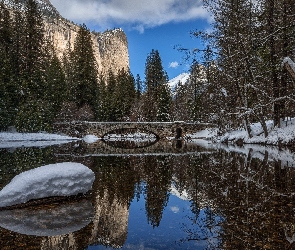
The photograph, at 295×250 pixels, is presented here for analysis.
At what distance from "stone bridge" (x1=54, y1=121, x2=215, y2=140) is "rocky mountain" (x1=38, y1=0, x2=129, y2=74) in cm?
7893

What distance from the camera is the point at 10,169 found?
468 inches

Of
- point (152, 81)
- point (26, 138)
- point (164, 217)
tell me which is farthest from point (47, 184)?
point (152, 81)

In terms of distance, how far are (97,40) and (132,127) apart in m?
111


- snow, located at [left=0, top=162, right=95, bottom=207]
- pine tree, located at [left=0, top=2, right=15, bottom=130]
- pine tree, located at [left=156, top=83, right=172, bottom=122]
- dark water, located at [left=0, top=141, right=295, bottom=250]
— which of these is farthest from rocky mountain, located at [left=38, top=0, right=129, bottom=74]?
dark water, located at [left=0, top=141, right=295, bottom=250]

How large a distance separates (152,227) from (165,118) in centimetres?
4993

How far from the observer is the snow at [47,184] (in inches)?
Result: 250

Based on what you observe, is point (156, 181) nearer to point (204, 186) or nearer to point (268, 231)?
point (204, 186)

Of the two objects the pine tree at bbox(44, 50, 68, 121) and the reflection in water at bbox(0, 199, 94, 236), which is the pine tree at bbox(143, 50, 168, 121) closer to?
the pine tree at bbox(44, 50, 68, 121)

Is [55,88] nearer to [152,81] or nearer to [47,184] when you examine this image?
[152,81]

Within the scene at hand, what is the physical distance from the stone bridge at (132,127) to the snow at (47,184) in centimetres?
3416

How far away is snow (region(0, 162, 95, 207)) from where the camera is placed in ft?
20.9

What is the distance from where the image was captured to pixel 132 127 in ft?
143

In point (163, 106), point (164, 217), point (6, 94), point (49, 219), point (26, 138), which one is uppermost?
point (6, 94)

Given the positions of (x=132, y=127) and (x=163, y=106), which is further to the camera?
(x=163, y=106)
